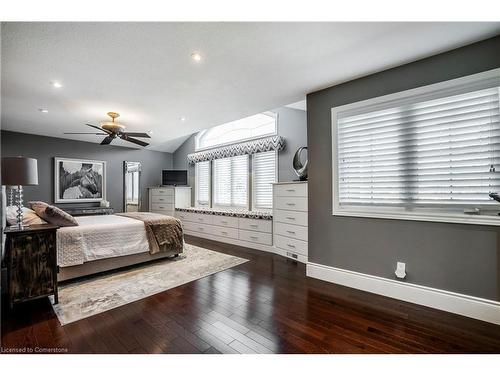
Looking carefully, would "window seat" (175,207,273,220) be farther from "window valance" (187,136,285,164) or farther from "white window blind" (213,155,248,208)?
"window valance" (187,136,285,164)

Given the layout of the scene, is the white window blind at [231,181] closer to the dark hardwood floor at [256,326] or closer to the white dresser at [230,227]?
the white dresser at [230,227]

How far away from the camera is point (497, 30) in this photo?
5.88 feet

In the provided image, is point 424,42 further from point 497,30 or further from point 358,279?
point 358,279

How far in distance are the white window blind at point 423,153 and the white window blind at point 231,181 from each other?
2.80 m

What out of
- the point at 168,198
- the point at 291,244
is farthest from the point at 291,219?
the point at 168,198

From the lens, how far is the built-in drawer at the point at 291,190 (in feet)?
10.2

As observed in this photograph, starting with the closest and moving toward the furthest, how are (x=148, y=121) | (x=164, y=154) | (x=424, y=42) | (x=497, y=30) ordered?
1. (x=497, y=30)
2. (x=424, y=42)
3. (x=148, y=121)
4. (x=164, y=154)

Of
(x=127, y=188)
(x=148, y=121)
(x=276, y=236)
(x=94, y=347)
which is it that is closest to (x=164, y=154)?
(x=127, y=188)

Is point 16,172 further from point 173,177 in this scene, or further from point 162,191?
point 173,177

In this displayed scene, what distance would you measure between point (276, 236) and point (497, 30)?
3.13m

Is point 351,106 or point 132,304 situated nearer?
point 132,304

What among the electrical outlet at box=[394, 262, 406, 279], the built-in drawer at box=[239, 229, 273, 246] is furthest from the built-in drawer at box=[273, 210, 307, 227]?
the electrical outlet at box=[394, 262, 406, 279]

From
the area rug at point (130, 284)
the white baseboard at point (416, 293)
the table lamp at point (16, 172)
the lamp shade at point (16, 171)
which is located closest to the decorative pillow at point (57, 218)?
the table lamp at point (16, 172)

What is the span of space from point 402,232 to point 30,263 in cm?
363
